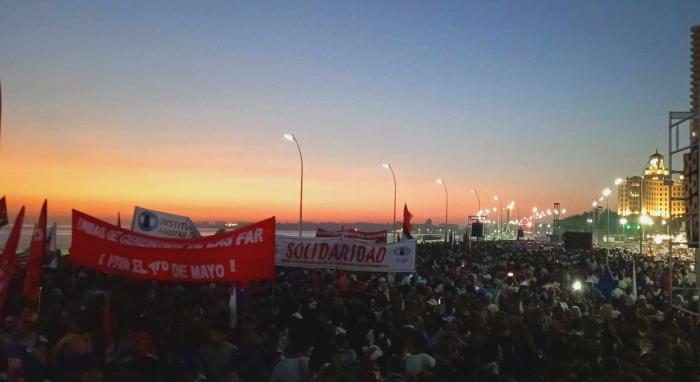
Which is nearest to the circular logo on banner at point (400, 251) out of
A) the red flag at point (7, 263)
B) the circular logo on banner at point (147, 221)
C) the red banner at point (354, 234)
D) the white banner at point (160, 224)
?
the white banner at point (160, 224)

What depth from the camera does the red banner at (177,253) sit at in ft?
31.6

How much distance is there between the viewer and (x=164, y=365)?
254 inches

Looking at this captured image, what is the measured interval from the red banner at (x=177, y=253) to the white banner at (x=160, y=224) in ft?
17.2

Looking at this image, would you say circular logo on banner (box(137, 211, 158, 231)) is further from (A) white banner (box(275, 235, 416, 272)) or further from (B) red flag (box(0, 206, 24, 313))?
(B) red flag (box(0, 206, 24, 313))

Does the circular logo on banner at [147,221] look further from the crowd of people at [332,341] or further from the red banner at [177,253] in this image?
the red banner at [177,253]

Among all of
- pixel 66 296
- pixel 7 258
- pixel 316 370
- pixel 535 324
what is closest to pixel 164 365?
pixel 316 370

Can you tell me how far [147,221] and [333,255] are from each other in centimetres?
488

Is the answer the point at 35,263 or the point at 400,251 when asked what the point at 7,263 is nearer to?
the point at 35,263

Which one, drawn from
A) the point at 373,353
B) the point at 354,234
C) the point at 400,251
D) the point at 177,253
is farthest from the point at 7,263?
the point at 354,234

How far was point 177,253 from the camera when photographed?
9.88 meters

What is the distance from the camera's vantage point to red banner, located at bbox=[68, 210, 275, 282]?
962 centimetres

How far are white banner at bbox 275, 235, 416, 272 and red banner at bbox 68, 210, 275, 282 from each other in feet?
15.3

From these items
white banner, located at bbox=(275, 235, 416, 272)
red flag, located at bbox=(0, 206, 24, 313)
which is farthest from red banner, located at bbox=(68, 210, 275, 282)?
white banner, located at bbox=(275, 235, 416, 272)

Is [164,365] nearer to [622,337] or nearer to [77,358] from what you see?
[77,358]
